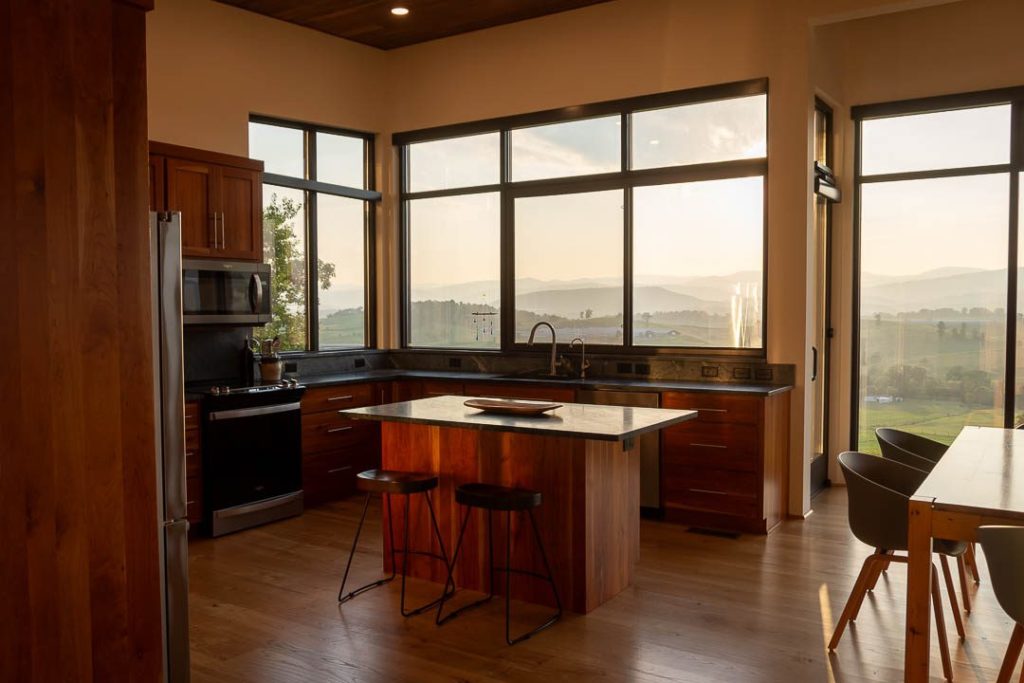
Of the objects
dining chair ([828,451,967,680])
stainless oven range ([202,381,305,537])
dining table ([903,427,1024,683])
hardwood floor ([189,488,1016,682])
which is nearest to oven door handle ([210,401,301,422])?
stainless oven range ([202,381,305,537])

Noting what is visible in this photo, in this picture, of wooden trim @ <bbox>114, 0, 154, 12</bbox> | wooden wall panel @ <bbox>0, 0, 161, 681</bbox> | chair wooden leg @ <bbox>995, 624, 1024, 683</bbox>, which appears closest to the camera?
wooden wall panel @ <bbox>0, 0, 161, 681</bbox>

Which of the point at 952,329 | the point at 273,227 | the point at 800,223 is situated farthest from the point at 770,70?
the point at 273,227

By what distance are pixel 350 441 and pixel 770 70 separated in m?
3.87

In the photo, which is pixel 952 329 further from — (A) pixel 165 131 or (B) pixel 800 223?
(A) pixel 165 131

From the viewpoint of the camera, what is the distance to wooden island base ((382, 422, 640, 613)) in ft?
12.6

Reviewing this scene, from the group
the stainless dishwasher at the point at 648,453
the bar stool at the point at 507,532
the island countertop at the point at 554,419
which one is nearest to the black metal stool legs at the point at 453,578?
the bar stool at the point at 507,532

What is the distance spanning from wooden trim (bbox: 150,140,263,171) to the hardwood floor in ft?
7.79

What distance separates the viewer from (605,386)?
5.58 meters

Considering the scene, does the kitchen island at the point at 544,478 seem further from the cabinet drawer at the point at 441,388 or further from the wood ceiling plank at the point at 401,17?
the wood ceiling plank at the point at 401,17


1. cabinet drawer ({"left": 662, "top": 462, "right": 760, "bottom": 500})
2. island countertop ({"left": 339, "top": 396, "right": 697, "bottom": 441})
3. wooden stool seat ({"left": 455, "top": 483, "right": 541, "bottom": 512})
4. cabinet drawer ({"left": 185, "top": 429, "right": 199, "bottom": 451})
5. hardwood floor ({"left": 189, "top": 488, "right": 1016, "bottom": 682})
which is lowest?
hardwood floor ({"left": 189, "top": 488, "right": 1016, "bottom": 682})

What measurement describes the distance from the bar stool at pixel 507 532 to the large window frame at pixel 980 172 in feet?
11.7

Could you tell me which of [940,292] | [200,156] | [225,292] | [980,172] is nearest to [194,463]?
[225,292]

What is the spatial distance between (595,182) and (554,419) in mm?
2775

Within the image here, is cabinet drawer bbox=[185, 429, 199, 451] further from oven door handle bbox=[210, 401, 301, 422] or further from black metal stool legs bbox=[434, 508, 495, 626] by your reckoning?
black metal stool legs bbox=[434, 508, 495, 626]
